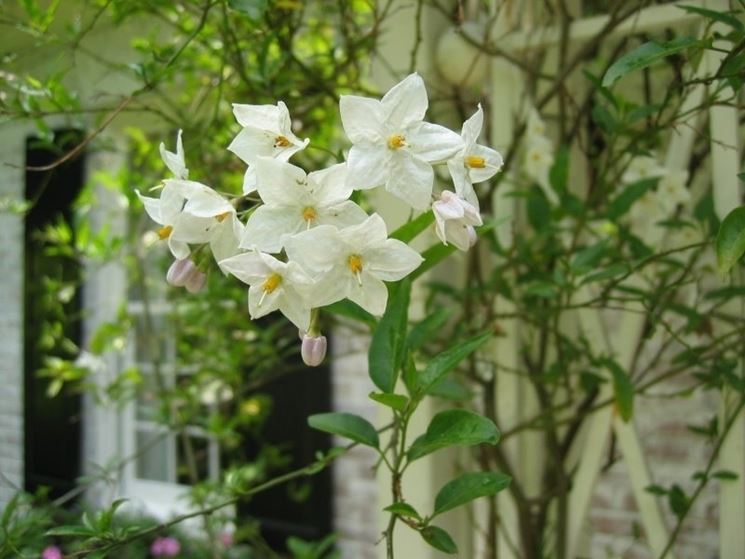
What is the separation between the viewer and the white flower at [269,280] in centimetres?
68

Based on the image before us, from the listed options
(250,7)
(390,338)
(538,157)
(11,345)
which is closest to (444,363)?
(390,338)

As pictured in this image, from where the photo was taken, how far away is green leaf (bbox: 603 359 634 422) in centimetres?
118

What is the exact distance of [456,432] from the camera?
789 mm

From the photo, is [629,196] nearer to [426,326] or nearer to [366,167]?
[426,326]

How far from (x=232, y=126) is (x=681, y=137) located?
841 millimetres

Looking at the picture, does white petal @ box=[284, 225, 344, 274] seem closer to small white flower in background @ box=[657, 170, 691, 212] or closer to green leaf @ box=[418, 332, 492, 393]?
green leaf @ box=[418, 332, 492, 393]

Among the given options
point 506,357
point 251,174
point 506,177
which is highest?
point 506,177

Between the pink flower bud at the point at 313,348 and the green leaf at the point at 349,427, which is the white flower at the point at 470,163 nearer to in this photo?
the pink flower bud at the point at 313,348

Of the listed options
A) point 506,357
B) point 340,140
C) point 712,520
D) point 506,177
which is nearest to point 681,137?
point 506,177

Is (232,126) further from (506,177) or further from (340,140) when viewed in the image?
(506,177)

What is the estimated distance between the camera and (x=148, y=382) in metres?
3.11

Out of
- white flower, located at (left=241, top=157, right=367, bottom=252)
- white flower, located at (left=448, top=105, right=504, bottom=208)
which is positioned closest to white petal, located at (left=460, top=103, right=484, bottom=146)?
white flower, located at (left=448, top=105, right=504, bottom=208)

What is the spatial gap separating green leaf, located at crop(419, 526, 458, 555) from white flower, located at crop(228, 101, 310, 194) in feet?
1.32

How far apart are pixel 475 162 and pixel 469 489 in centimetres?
35
